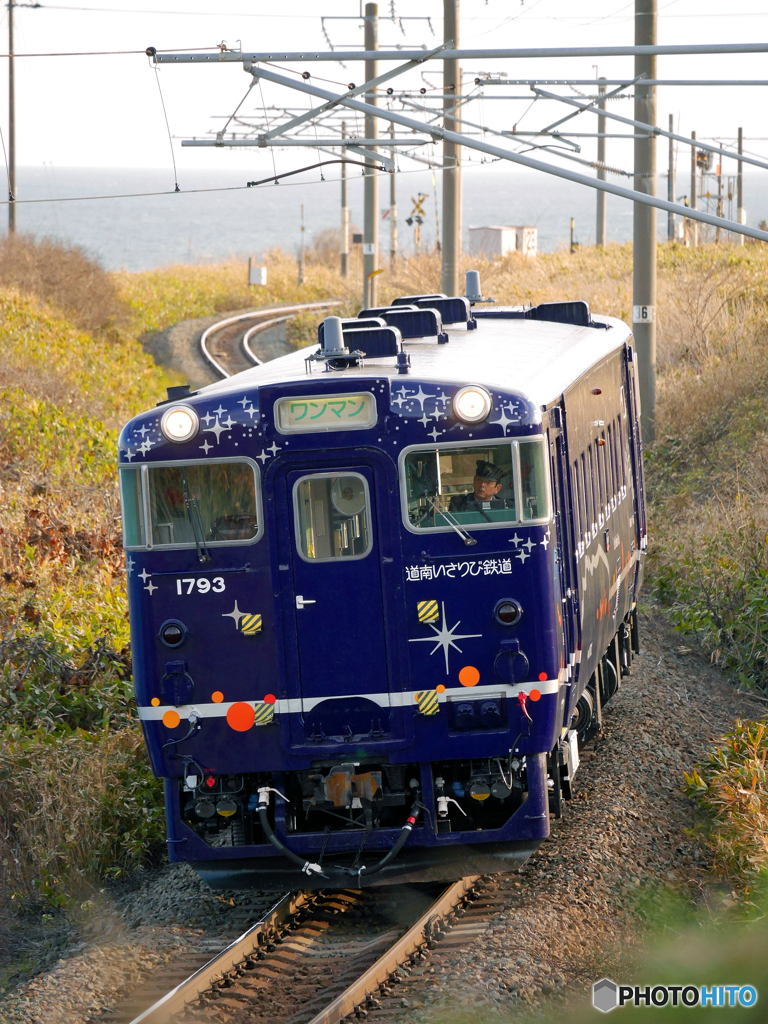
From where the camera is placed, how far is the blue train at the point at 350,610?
730cm

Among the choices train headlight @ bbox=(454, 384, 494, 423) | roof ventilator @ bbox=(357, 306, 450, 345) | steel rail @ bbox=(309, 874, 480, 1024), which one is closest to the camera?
steel rail @ bbox=(309, 874, 480, 1024)

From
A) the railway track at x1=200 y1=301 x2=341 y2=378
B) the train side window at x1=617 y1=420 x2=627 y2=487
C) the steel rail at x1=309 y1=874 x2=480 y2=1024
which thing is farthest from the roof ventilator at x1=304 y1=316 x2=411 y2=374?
the railway track at x1=200 y1=301 x2=341 y2=378

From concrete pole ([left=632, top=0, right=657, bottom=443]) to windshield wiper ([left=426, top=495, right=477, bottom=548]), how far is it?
32.6ft

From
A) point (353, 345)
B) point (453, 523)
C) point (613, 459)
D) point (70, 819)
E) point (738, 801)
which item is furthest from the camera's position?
point (613, 459)

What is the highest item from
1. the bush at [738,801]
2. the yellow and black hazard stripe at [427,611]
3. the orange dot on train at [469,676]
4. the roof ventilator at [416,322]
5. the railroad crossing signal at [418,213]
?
the railroad crossing signal at [418,213]

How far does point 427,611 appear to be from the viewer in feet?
24.1

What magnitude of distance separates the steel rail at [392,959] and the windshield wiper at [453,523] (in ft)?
7.00

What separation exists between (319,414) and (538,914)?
3218 mm

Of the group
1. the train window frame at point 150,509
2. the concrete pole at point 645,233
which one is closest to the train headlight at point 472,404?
the train window frame at point 150,509

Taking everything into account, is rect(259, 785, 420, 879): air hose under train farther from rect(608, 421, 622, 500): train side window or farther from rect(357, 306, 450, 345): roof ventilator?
rect(608, 421, 622, 500): train side window

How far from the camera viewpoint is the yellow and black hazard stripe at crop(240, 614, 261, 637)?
290 inches

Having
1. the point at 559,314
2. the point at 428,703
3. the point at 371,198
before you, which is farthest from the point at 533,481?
the point at 371,198

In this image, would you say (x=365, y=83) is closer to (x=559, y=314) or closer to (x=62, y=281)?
(x=559, y=314)

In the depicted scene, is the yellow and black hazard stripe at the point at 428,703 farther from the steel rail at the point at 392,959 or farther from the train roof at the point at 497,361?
the train roof at the point at 497,361
